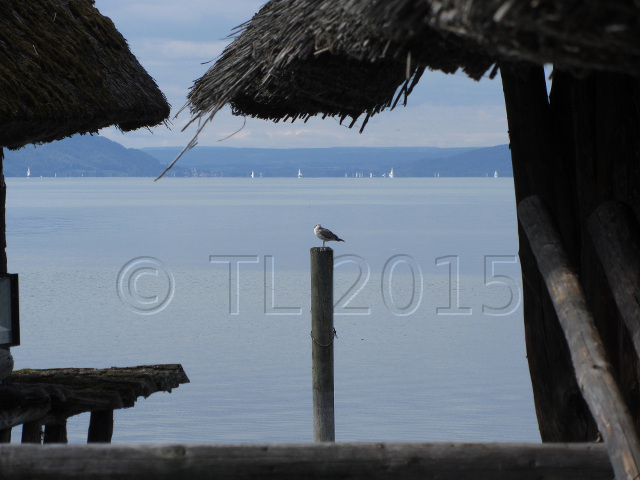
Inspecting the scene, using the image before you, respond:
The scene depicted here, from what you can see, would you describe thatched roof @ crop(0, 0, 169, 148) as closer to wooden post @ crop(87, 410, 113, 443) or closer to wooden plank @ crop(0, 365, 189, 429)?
wooden plank @ crop(0, 365, 189, 429)

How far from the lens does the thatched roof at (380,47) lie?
2215mm

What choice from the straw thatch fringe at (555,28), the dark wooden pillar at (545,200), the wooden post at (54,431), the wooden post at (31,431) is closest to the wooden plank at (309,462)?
the dark wooden pillar at (545,200)

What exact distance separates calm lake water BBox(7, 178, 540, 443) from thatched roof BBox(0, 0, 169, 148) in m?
5.17

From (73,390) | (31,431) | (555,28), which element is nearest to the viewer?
(555,28)

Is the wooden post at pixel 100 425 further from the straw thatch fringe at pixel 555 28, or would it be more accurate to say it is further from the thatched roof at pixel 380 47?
the straw thatch fringe at pixel 555 28

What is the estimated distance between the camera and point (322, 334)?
914 centimetres

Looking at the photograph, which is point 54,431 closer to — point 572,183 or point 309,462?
point 309,462

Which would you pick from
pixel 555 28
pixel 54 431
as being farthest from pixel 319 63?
pixel 54 431

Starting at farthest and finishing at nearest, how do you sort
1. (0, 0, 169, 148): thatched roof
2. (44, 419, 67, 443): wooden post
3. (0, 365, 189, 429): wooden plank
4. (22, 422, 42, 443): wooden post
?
(44, 419, 67, 443): wooden post → (22, 422, 42, 443): wooden post → (0, 365, 189, 429): wooden plank → (0, 0, 169, 148): thatched roof

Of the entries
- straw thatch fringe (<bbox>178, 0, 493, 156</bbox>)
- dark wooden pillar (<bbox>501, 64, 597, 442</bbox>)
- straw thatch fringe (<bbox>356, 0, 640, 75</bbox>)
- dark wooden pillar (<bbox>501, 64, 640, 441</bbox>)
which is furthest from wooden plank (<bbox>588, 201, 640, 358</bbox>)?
straw thatch fringe (<bbox>356, 0, 640, 75</bbox>)

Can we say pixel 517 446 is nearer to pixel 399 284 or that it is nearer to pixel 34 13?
pixel 34 13

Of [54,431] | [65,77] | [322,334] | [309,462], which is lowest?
[54,431]

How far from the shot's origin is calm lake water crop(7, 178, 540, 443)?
42.4ft

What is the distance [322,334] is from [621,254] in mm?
5707
